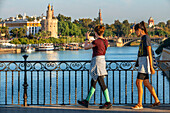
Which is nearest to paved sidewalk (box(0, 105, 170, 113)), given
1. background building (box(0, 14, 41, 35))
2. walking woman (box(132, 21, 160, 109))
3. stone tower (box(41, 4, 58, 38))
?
walking woman (box(132, 21, 160, 109))

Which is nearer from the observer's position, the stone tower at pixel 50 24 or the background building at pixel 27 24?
the stone tower at pixel 50 24

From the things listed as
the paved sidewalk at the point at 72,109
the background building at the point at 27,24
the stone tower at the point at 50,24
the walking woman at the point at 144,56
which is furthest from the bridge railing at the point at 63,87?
the background building at the point at 27,24

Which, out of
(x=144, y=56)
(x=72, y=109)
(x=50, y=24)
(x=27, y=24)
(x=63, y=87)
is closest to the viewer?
(x=144, y=56)

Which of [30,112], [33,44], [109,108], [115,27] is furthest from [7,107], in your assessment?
[115,27]

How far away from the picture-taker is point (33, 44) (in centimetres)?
12038

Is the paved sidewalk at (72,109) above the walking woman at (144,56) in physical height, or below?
below

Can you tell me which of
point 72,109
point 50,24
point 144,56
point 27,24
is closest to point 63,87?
point 72,109

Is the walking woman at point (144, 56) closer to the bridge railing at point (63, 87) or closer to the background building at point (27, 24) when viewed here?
the bridge railing at point (63, 87)

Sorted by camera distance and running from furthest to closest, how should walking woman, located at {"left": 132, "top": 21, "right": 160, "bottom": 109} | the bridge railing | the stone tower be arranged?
1. the stone tower
2. the bridge railing
3. walking woman, located at {"left": 132, "top": 21, "right": 160, "bottom": 109}

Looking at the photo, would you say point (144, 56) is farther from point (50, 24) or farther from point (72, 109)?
point (50, 24)

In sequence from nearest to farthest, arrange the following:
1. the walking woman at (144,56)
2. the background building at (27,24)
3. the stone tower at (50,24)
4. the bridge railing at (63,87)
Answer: the walking woman at (144,56), the bridge railing at (63,87), the stone tower at (50,24), the background building at (27,24)

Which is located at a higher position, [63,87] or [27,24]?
[27,24]

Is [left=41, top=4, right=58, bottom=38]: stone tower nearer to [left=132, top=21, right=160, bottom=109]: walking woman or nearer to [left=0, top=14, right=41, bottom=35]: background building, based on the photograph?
[left=0, top=14, right=41, bottom=35]: background building

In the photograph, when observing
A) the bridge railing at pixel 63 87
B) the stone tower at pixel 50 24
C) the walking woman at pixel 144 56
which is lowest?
the bridge railing at pixel 63 87
